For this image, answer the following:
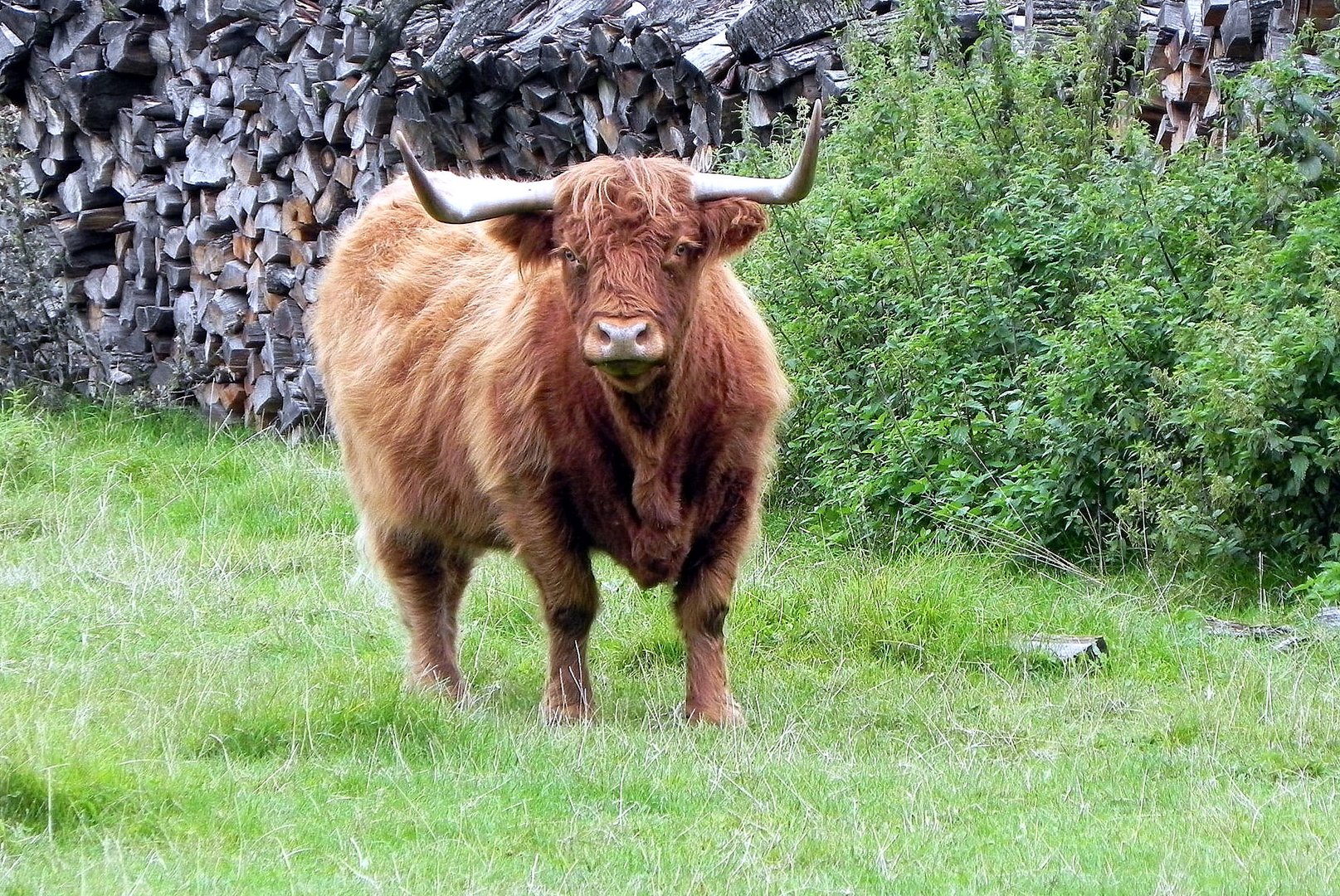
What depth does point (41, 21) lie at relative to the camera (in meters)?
11.9

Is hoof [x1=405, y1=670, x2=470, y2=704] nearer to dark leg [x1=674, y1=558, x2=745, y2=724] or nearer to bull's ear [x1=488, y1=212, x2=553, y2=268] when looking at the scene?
dark leg [x1=674, y1=558, x2=745, y2=724]

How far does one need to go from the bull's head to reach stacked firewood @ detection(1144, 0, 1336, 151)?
3010 mm

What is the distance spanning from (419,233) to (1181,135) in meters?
3.85

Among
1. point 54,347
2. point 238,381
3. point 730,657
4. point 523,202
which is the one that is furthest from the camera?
point 54,347

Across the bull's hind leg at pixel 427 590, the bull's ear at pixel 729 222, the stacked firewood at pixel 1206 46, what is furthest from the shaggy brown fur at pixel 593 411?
the stacked firewood at pixel 1206 46

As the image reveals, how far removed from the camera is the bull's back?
5.50 metres

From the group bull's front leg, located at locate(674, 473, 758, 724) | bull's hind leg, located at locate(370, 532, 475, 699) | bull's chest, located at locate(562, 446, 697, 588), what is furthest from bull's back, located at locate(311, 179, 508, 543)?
bull's front leg, located at locate(674, 473, 758, 724)

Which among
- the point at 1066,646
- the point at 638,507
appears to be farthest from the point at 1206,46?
the point at 638,507

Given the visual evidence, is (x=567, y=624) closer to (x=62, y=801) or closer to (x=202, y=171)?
(x=62, y=801)

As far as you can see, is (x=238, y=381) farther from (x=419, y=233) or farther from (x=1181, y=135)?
(x=1181, y=135)

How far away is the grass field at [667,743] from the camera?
3.45 m

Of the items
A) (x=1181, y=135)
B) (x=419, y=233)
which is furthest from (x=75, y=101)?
(x=1181, y=135)

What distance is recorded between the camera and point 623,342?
4430mm

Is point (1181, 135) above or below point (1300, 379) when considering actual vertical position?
above
